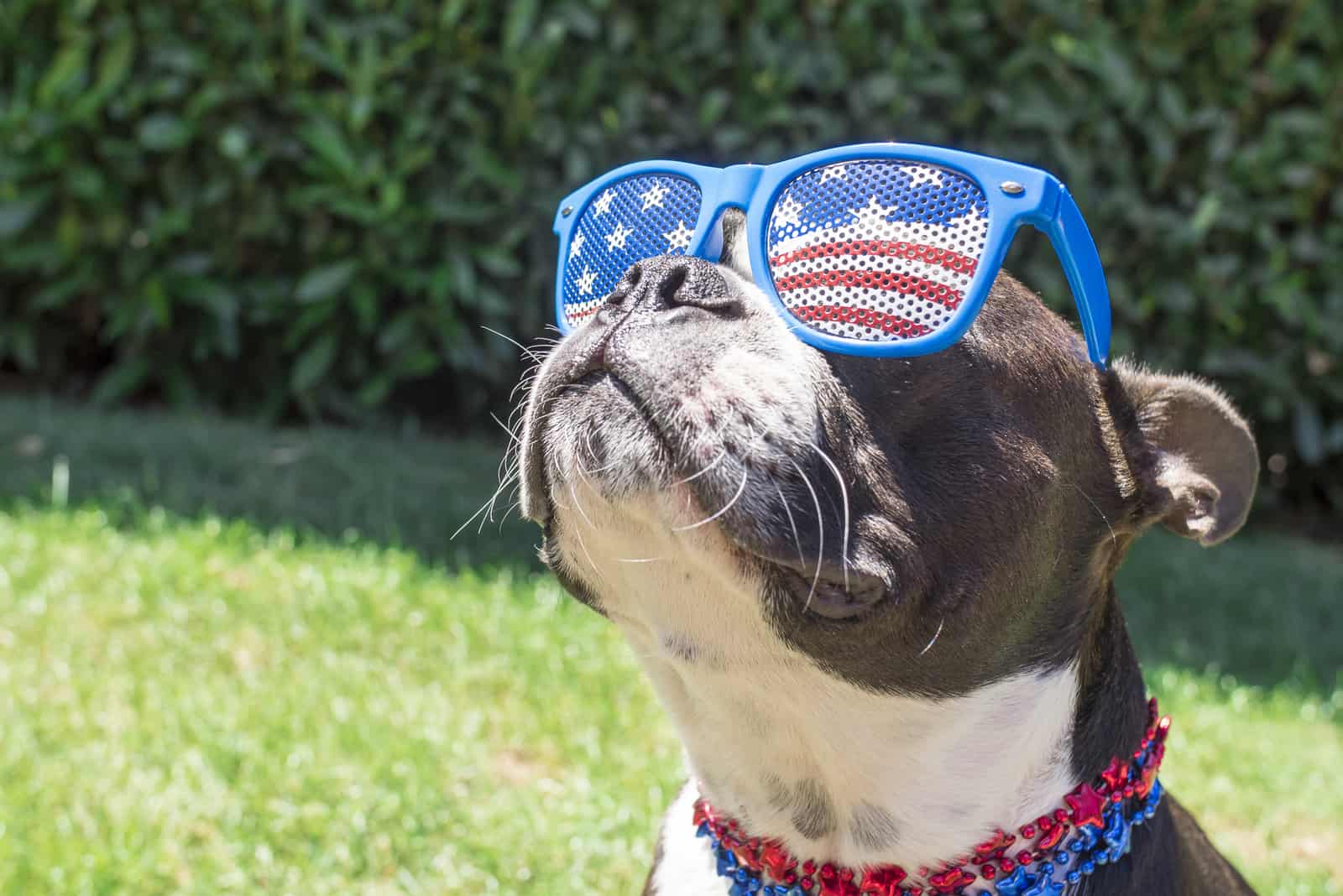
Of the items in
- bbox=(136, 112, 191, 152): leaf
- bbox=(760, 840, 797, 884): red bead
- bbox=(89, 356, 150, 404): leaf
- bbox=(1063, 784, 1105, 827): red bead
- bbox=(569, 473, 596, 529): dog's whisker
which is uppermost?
bbox=(569, 473, 596, 529): dog's whisker

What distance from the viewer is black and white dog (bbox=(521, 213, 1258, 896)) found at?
1909 millimetres

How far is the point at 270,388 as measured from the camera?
22.6ft

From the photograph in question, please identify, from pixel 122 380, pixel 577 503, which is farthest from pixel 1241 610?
pixel 122 380

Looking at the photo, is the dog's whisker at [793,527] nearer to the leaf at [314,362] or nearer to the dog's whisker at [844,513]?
the dog's whisker at [844,513]

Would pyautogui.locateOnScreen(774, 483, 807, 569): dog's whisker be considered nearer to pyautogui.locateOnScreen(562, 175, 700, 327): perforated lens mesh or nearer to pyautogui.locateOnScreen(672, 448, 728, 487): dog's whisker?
pyautogui.locateOnScreen(672, 448, 728, 487): dog's whisker

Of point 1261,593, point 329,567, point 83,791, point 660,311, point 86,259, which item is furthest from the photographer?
point 86,259

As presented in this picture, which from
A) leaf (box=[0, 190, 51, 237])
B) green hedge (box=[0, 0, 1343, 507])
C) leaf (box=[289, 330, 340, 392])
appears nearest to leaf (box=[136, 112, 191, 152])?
green hedge (box=[0, 0, 1343, 507])

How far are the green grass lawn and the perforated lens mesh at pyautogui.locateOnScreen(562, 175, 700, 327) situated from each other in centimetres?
137

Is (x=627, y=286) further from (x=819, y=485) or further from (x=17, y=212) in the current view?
(x=17, y=212)

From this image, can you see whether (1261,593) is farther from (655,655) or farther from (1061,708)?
(655,655)

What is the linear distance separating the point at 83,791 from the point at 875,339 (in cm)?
221

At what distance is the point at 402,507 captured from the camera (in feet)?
17.3

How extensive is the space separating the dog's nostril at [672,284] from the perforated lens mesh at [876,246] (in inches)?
6.0

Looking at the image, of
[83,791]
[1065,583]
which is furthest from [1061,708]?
[83,791]
